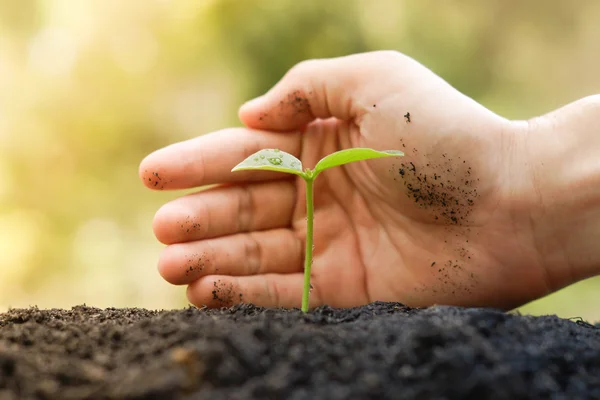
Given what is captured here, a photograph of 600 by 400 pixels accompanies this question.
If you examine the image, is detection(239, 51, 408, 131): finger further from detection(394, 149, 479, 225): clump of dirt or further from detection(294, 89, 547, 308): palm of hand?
detection(394, 149, 479, 225): clump of dirt

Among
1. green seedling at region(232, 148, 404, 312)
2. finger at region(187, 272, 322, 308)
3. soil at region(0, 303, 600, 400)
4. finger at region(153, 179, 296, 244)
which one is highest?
green seedling at region(232, 148, 404, 312)

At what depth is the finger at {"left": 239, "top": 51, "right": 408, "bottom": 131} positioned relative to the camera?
1266 mm

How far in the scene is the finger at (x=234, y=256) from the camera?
47.1 inches

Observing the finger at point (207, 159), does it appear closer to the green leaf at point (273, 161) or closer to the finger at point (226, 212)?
the finger at point (226, 212)

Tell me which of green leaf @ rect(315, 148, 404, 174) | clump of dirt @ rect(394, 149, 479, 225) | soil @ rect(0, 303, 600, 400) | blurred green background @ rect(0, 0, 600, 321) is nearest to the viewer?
soil @ rect(0, 303, 600, 400)

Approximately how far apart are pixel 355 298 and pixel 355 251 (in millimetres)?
125

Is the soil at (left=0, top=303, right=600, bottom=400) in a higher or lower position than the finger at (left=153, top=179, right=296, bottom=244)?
lower

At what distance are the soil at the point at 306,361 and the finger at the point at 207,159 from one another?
571mm

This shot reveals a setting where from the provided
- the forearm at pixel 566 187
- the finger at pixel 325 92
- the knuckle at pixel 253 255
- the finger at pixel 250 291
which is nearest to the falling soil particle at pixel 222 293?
the finger at pixel 250 291

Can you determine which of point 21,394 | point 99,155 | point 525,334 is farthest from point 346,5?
point 21,394

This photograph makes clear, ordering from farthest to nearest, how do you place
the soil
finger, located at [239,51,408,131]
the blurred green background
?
the blurred green background, finger, located at [239,51,408,131], the soil

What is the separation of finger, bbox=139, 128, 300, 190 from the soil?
1.87 ft

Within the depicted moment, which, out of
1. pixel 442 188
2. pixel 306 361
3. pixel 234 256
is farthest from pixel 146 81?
pixel 306 361

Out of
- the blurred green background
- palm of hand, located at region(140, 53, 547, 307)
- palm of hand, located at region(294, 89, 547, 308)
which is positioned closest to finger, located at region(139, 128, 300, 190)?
palm of hand, located at region(140, 53, 547, 307)
